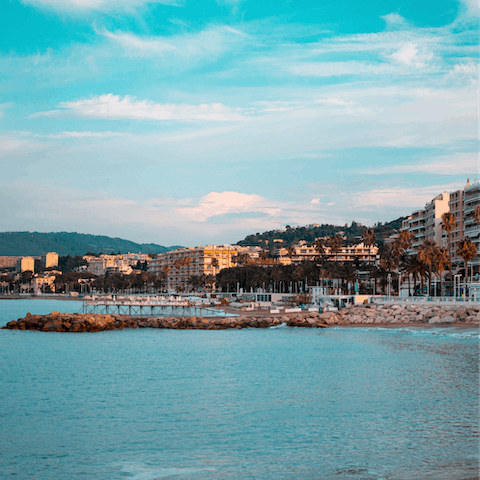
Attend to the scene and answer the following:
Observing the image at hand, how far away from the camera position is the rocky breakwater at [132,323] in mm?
61469

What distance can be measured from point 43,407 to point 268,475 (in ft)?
39.1

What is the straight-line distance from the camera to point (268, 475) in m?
14.1

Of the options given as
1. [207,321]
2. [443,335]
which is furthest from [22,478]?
[207,321]

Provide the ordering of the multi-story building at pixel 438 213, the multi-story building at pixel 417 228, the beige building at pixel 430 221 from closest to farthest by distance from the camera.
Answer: the multi-story building at pixel 438 213
the beige building at pixel 430 221
the multi-story building at pixel 417 228

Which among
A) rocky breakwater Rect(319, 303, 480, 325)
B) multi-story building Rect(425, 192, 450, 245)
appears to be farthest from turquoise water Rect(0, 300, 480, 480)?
multi-story building Rect(425, 192, 450, 245)

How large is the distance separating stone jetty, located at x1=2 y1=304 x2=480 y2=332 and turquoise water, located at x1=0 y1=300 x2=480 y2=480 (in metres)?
19.3

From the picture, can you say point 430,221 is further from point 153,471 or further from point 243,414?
point 153,471

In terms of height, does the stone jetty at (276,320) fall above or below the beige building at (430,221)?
below

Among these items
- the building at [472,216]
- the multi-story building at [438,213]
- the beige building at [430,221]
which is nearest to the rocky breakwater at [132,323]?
the building at [472,216]

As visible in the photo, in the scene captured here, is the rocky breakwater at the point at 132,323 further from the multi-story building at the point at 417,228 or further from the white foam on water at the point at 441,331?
the multi-story building at the point at 417,228

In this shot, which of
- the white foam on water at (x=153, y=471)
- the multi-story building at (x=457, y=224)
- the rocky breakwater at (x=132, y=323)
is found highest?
the multi-story building at (x=457, y=224)

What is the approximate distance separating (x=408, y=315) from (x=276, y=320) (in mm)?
15063

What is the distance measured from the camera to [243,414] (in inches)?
830

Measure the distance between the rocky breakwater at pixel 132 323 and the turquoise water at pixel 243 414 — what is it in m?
19.9
